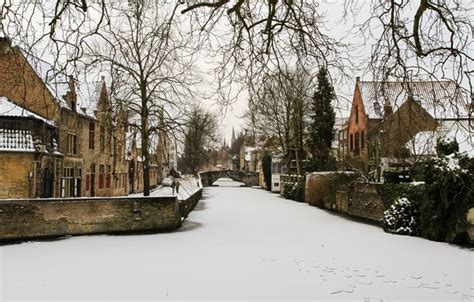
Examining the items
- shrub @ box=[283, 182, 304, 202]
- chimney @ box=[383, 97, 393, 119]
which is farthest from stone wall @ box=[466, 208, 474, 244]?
shrub @ box=[283, 182, 304, 202]

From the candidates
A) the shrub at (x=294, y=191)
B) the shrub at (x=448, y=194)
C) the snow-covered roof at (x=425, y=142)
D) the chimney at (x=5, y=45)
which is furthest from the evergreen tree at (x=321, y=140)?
the chimney at (x=5, y=45)

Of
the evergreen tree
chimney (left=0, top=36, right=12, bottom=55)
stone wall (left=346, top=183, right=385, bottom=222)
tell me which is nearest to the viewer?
chimney (left=0, top=36, right=12, bottom=55)

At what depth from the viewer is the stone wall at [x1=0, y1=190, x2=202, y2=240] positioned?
15.3 metres

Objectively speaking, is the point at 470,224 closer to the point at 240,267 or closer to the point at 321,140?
the point at 240,267

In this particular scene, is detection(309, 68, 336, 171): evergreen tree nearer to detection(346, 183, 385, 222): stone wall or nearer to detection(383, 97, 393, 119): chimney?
detection(346, 183, 385, 222): stone wall

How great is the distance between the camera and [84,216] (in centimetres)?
1647

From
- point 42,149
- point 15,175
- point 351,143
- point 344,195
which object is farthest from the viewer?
point 351,143

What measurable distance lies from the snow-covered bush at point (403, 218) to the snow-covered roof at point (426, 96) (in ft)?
33.9

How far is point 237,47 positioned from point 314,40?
1.16 m

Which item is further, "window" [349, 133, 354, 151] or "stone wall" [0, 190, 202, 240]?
"window" [349, 133, 354, 151]

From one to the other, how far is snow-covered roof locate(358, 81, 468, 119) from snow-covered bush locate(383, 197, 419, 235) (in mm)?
10327

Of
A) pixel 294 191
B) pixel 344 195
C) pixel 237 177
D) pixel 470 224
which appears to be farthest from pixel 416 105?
pixel 237 177

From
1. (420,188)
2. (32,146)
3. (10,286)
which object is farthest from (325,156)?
(10,286)

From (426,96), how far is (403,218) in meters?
11.0
